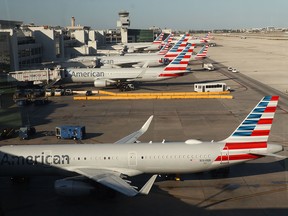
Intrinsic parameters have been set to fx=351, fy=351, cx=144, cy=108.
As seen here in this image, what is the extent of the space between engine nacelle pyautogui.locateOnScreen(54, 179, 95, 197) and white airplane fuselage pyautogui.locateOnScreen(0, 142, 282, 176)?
7.12ft

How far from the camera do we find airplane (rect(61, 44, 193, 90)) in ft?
232

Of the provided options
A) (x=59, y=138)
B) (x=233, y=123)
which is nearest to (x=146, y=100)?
(x=233, y=123)

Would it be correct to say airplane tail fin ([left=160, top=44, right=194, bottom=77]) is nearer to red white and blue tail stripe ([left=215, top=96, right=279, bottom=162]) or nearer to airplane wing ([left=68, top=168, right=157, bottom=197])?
red white and blue tail stripe ([left=215, top=96, right=279, bottom=162])

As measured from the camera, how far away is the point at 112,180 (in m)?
22.7

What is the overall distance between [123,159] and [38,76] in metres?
51.6

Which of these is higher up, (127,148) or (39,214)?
(127,148)

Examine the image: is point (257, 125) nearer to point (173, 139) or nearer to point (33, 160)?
point (173, 139)

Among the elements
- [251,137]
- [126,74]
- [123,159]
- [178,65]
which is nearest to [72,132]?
[123,159]

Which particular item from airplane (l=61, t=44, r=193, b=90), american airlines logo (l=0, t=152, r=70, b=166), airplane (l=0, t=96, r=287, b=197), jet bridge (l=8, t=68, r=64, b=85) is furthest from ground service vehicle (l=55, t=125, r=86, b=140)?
jet bridge (l=8, t=68, r=64, b=85)

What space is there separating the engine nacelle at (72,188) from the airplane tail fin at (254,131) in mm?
10485

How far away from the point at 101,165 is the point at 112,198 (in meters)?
2.47

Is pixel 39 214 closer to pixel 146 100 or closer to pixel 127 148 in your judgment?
pixel 127 148

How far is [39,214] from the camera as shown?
891 inches

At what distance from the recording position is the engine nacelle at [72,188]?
22.9m
